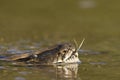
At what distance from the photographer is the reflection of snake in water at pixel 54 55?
10484 mm

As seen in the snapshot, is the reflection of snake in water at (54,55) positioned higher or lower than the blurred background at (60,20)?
lower

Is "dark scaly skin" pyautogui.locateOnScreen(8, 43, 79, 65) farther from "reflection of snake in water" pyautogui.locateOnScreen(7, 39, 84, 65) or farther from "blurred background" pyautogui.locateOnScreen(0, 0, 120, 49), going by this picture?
"blurred background" pyautogui.locateOnScreen(0, 0, 120, 49)

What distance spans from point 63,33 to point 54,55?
4.65m

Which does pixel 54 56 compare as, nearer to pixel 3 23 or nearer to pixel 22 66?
pixel 22 66

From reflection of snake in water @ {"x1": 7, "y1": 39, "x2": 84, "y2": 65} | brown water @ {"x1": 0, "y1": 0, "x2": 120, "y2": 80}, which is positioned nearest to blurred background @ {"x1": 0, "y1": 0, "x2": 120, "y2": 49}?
brown water @ {"x1": 0, "y1": 0, "x2": 120, "y2": 80}

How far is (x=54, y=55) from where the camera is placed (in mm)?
10477

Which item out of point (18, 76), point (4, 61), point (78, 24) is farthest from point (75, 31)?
point (18, 76)

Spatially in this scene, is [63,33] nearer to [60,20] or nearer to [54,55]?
[60,20]

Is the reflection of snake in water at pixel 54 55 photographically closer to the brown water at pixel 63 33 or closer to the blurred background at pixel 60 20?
the brown water at pixel 63 33

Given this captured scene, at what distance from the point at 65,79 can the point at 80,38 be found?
5086 mm

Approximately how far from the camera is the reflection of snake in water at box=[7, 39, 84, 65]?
10.5m

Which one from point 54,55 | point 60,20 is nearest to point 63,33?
point 60,20

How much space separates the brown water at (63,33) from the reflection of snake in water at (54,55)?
0.18 m

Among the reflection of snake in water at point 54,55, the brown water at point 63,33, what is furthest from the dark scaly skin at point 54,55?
the brown water at point 63,33
